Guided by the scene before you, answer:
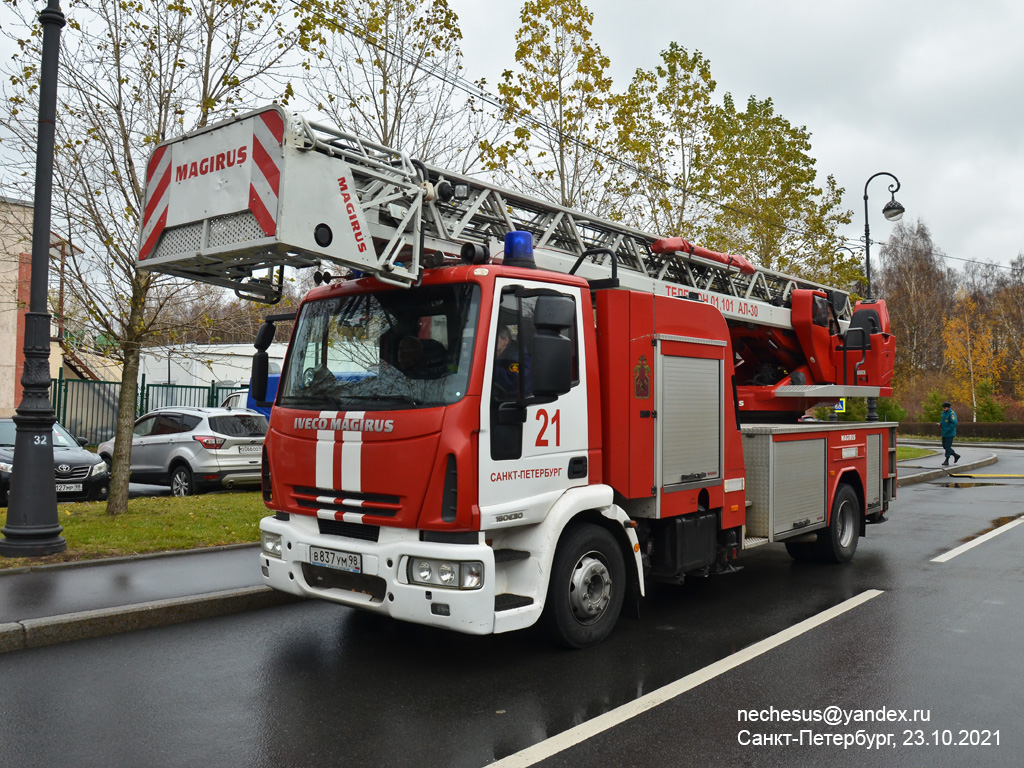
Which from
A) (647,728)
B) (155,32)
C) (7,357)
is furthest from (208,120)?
(7,357)

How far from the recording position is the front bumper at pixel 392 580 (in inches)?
185

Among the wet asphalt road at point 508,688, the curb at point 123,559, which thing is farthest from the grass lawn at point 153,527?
the wet asphalt road at point 508,688

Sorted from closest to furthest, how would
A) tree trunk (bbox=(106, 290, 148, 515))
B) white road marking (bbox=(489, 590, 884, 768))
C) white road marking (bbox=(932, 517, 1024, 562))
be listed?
white road marking (bbox=(489, 590, 884, 768)) < white road marking (bbox=(932, 517, 1024, 562)) < tree trunk (bbox=(106, 290, 148, 515))

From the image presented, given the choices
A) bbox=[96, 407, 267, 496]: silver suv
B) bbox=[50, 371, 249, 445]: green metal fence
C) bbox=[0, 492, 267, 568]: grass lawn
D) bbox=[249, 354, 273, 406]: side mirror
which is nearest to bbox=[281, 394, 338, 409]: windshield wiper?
bbox=[249, 354, 273, 406]: side mirror

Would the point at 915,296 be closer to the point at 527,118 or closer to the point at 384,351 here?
the point at 527,118

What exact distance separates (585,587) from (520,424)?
1240 mm

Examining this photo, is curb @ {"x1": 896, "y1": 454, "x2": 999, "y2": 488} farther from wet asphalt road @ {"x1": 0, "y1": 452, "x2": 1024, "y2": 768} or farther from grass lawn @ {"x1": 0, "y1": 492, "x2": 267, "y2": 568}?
grass lawn @ {"x1": 0, "y1": 492, "x2": 267, "y2": 568}

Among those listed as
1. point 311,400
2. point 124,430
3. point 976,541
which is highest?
point 311,400

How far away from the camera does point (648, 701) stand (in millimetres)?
4656

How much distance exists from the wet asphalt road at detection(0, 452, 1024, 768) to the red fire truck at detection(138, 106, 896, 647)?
17.7 inches

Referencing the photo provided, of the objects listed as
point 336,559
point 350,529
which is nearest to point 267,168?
point 350,529

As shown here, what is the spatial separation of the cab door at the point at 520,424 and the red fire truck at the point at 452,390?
0.05 ft

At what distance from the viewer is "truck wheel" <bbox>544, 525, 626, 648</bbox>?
5.29 metres

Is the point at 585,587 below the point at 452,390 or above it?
below
